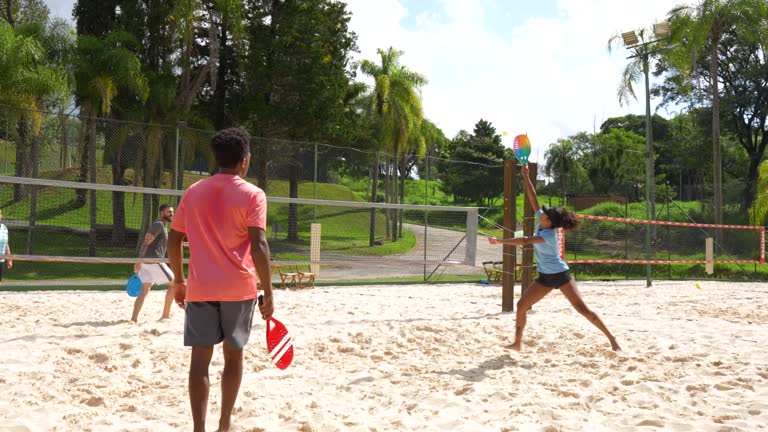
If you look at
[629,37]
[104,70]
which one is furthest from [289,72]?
[629,37]

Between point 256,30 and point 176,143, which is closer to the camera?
point 176,143

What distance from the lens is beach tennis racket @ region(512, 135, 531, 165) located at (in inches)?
257

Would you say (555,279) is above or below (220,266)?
below

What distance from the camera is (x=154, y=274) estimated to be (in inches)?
260

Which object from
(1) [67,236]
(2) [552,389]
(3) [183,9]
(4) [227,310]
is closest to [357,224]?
(1) [67,236]

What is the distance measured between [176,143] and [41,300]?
173 inches

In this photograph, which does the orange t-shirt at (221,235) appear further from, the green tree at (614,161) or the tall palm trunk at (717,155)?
the green tree at (614,161)

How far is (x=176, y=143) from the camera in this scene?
11945 mm

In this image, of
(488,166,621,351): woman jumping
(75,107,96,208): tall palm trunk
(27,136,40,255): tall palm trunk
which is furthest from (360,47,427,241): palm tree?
(488,166,621,351): woman jumping

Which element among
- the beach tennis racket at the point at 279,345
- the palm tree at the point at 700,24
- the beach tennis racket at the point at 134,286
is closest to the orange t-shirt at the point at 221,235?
the beach tennis racket at the point at 279,345

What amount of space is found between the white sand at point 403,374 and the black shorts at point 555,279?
0.61 meters

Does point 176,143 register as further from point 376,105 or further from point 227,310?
point 376,105

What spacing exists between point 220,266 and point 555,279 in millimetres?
3280

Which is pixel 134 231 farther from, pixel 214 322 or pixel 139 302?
pixel 214 322
